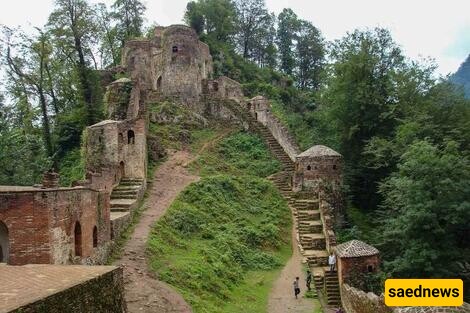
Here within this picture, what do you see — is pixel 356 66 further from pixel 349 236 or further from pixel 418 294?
pixel 418 294

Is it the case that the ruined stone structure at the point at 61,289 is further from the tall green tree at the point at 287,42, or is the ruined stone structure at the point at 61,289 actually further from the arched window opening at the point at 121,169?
the tall green tree at the point at 287,42

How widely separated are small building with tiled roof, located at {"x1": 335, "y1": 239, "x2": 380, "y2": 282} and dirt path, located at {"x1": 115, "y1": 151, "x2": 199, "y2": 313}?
7.58 m

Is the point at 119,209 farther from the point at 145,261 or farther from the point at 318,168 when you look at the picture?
the point at 318,168

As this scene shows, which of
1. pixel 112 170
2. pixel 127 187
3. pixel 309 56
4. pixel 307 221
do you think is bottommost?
pixel 307 221

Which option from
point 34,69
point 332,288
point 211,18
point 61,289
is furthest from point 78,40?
point 61,289

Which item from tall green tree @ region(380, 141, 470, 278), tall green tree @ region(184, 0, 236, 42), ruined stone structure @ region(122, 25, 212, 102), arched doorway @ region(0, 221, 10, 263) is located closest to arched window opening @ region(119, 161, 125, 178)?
arched doorway @ region(0, 221, 10, 263)

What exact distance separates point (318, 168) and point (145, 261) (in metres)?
13.3

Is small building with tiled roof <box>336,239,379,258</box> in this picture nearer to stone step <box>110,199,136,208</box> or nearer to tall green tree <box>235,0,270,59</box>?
stone step <box>110,199,136,208</box>

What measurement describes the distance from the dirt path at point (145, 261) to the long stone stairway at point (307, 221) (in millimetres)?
5540

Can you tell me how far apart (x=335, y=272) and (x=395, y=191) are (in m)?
4.56

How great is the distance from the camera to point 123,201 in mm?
20875

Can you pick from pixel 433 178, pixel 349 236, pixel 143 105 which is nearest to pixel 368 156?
pixel 349 236

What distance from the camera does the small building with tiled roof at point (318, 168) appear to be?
26578 millimetres

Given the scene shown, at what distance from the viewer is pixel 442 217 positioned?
1892cm
